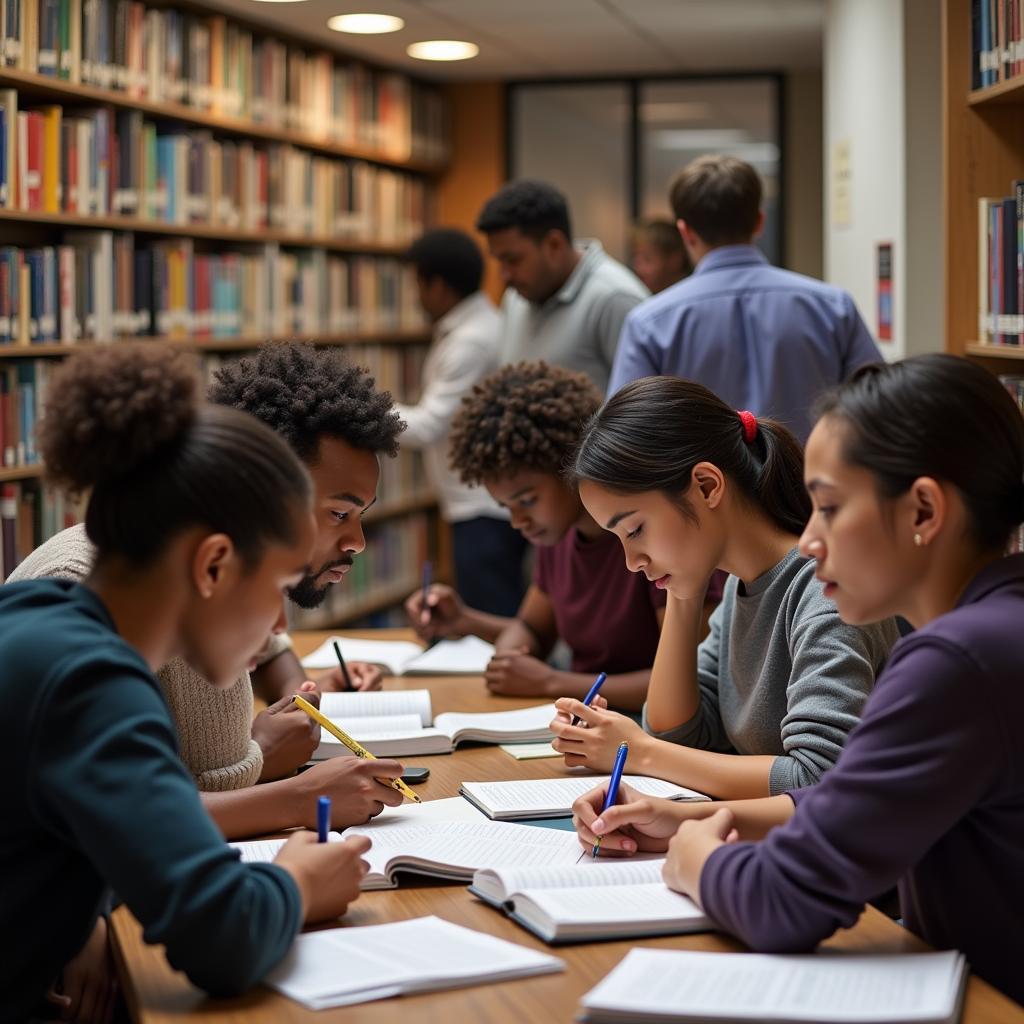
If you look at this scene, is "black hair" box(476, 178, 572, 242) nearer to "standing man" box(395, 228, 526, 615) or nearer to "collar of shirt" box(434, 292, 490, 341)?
"standing man" box(395, 228, 526, 615)

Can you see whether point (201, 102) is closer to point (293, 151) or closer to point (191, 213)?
point (191, 213)

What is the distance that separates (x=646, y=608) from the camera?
253cm

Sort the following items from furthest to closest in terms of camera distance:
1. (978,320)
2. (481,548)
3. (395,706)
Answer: (481,548), (978,320), (395,706)

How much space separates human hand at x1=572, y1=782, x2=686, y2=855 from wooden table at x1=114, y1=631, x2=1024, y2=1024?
0.18 metres

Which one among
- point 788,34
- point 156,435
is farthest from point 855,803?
point 788,34

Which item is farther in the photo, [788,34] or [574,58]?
[574,58]

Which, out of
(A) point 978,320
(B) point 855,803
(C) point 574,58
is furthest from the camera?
(C) point 574,58

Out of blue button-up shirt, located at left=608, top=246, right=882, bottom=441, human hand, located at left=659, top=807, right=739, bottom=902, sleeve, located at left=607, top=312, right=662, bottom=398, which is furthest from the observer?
sleeve, located at left=607, top=312, right=662, bottom=398

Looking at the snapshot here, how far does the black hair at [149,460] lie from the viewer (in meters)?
1.22

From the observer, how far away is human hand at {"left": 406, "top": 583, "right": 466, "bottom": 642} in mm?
2967

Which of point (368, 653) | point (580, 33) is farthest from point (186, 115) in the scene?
point (368, 653)

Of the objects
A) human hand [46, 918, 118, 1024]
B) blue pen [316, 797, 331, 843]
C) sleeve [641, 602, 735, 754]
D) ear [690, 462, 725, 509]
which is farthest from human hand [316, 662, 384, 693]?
blue pen [316, 797, 331, 843]

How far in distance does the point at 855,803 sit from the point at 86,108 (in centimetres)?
351

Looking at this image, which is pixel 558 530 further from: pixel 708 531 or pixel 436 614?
pixel 708 531
